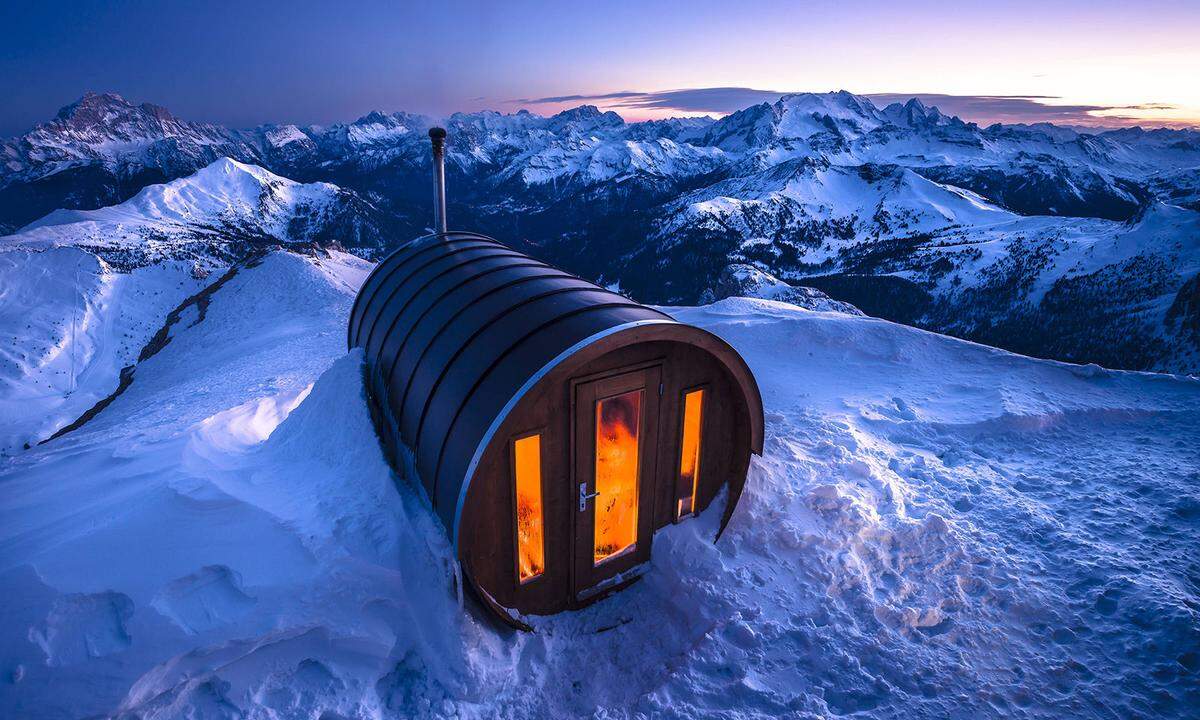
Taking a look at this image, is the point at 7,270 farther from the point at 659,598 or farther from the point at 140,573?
the point at 659,598

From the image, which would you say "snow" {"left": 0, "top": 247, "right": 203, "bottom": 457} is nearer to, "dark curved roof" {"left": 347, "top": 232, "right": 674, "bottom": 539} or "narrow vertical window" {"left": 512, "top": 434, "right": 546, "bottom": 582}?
"dark curved roof" {"left": 347, "top": 232, "right": 674, "bottom": 539}

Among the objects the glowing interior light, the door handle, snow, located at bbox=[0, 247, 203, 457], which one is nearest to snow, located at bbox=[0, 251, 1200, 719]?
the glowing interior light

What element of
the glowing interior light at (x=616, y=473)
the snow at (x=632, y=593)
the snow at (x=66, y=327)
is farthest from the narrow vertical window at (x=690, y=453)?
the snow at (x=66, y=327)

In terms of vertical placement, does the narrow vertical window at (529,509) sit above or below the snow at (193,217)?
above

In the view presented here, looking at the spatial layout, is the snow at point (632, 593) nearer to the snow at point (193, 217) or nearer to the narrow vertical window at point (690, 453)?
the narrow vertical window at point (690, 453)

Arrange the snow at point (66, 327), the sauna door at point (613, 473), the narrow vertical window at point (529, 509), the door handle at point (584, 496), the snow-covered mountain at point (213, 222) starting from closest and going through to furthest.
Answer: the narrow vertical window at point (529, 509) < the sauna door at point (613, 473) < the door handle at point (584, 496) < the snow at point (66, 327) < the snow-covered mountain at point (213, 222)
